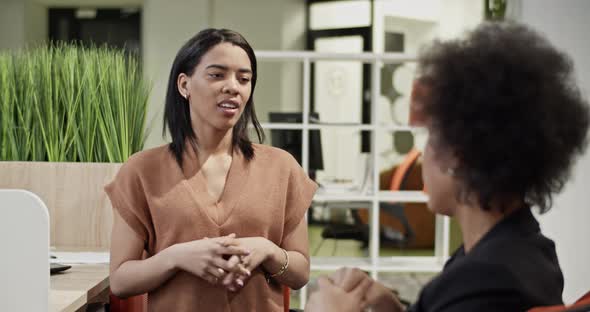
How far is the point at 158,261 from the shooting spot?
161cm

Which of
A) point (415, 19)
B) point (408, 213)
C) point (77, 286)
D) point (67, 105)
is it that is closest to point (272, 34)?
point (415, 19)

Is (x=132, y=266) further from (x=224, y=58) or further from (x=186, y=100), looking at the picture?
(x=224, y=58)

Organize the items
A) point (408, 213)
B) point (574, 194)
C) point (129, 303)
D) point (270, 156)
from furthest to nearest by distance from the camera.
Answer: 1. point (408, 213)
2. point (574, 194)
3. point (129, 303)
4. point (270, 156)

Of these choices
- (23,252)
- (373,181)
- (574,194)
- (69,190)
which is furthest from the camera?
(373,181)

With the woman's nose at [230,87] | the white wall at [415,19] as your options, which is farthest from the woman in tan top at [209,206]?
the white wall at [415,19]

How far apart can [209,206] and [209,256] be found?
6.2 inches

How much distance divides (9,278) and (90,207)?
962mm

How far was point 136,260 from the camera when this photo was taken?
168 cm

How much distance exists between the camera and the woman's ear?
1.75 metres

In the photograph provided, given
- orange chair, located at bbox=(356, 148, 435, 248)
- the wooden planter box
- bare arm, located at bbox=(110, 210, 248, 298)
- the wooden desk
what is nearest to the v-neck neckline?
bare arm, located at bbox=(110, 210, 248, 298)

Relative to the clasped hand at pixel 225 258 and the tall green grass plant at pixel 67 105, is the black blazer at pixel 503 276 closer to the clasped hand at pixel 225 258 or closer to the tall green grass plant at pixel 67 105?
the clasped hand at pixel 225 258

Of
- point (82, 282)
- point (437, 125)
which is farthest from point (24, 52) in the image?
point (437, 125)

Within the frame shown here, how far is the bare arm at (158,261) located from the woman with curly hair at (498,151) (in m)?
0.74

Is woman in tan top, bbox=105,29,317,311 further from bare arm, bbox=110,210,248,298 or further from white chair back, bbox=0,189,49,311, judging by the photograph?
white chair back, bbox=0,189,49,311
